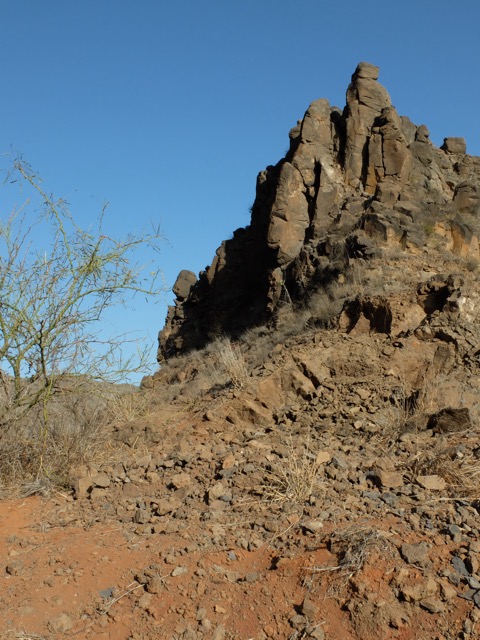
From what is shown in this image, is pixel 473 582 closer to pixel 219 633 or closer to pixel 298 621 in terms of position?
pixel 298 621

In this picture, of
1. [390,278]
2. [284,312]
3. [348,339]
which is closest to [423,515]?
[348,339]

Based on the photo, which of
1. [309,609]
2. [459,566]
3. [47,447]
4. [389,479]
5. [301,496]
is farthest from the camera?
[47,447]

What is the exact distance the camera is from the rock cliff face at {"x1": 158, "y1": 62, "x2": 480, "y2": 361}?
15320 mm

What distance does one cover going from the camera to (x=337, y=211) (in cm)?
1812

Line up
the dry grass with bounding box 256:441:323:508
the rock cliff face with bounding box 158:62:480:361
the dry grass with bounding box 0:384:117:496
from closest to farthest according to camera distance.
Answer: the dry grass with bounding box 256:441:323:508 → the dry grass with bounding box 0:384:117:496 → the rock cliff face with bounding box 158:62:480:361

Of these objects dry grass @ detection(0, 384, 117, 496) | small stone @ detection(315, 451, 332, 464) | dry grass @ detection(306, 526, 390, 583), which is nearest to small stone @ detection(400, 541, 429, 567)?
dry grass @ detection(306, 526, 390, 583)

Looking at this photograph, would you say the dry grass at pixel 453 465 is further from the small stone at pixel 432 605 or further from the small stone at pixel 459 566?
the small stone at pixel 432 605

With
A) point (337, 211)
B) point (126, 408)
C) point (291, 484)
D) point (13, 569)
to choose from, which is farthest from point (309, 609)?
point (337, 211)

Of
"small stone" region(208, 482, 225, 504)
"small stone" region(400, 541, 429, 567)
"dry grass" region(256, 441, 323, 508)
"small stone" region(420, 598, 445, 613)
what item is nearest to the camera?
"small stone" region(420, 598, 445, 613)

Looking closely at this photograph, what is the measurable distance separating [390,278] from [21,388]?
27.6 ft

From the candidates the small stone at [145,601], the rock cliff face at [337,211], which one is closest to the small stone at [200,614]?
the small stone at [145,601]

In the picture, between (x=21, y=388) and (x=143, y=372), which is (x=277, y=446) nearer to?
(x=143, y=372)

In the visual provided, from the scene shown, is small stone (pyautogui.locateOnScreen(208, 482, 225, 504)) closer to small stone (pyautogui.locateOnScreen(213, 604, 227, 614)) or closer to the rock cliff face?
small stone (pyautogui.locateOnScreen(213, 604, 227, 614))

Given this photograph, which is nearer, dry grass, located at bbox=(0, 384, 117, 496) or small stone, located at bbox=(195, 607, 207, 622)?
small stone, located at bbox=(195, 607, 207, 622)
